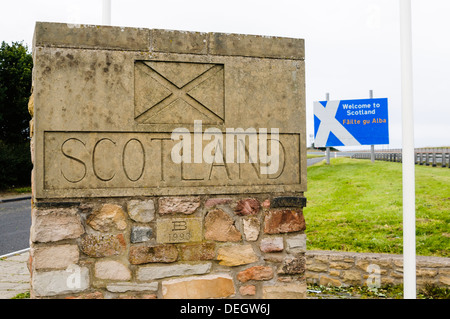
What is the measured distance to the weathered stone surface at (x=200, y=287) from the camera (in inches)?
117

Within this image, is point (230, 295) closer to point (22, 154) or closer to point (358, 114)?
point (358, 114)

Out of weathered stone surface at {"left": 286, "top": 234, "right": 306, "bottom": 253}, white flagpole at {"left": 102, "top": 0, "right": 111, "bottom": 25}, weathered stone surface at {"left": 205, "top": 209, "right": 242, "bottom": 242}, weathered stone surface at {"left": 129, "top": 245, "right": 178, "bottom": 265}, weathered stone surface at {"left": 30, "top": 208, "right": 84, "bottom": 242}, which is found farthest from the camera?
white flagpole at {"left": 102, "top": 0, "right": 111, "bottom": 25}

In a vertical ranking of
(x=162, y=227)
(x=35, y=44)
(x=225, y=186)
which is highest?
(x=35, y=44)

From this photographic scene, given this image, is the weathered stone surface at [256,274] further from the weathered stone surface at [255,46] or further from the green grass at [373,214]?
the green grass at [373,214]

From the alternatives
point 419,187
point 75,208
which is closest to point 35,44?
point 75,208

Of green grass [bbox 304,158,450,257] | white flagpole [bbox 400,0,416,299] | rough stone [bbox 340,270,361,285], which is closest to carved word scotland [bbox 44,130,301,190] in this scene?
white flagpole [bbox 400,0,416,299]

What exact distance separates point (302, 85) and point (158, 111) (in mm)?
1145

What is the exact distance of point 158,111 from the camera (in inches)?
118

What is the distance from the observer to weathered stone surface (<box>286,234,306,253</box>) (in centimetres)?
314

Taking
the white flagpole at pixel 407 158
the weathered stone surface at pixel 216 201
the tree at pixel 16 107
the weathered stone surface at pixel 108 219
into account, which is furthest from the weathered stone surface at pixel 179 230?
the tree at pixel 16 107

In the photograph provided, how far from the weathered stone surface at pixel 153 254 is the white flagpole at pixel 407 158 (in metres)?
2.15

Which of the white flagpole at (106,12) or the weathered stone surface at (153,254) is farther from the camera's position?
the white flagpole at (106,12)

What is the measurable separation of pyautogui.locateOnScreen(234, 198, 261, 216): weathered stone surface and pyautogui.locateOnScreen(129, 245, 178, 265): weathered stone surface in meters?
0.55

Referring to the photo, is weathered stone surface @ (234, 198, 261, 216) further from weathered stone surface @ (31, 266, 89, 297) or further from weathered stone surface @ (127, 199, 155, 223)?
weathered stone surface @ (31, 266, 89, 297)
